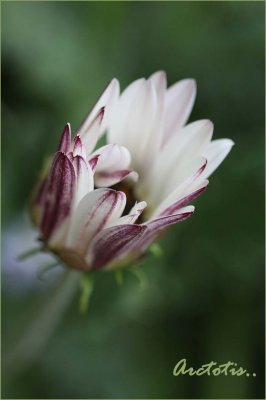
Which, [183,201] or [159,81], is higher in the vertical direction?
[159,81]

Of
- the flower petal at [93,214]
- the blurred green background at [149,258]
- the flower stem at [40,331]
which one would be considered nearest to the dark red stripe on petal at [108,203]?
the flower petal at [93,214]


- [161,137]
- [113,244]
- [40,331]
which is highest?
[161,137]

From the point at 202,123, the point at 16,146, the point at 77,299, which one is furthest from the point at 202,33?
the point at 202,123

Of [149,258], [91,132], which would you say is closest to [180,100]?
[91,132]

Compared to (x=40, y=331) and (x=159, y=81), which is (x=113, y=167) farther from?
(x=40, y=331)

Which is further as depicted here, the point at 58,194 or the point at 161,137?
the point at 161,137

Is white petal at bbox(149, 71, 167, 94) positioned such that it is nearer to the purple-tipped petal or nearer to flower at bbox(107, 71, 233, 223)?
flower at bbox(107, 71, 233, 223)

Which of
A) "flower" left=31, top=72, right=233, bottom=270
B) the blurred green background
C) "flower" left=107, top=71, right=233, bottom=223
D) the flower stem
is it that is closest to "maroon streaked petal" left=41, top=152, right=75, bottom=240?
"flower" left=31, top=72, right=233, bottom=270

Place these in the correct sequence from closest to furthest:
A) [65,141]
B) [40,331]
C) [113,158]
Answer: [65,141], [113,158], [40,331]
